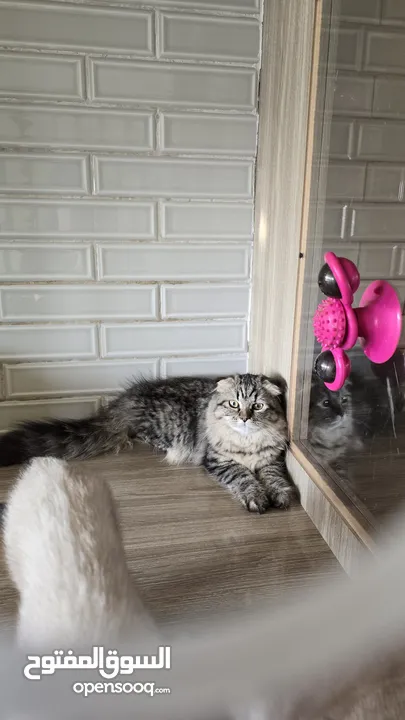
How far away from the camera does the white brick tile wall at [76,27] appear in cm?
130

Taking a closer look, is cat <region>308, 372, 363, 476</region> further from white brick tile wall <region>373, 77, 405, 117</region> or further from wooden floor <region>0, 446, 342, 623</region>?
white brick tile wall <region>373, 77, 405, 117</region>

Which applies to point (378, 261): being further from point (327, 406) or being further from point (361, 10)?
point (361, 10)

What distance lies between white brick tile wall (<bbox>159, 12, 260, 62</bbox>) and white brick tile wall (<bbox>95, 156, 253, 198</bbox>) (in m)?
0.25

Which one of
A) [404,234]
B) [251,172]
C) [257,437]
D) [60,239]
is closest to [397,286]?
[404,234]

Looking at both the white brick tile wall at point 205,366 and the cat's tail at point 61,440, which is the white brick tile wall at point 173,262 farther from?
the cat's tail at point 61,440

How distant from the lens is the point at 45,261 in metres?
1.45

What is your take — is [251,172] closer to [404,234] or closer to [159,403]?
[404,234]

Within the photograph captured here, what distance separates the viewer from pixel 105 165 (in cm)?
142

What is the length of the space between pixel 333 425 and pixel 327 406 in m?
0.04

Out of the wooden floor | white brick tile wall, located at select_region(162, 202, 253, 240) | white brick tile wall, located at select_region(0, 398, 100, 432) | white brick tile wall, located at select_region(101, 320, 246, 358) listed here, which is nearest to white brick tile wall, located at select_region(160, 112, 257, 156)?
white brick tile wall, located at select_region(162, 202, 253, 240)

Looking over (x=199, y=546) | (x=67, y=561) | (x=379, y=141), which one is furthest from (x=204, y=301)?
(x=67, y=561)

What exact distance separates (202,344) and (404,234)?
63 centimetres

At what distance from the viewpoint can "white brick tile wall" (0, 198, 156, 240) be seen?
141cm

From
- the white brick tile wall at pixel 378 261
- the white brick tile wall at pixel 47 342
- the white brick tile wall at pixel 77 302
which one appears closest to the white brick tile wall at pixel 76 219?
the white brick tile wall at pixel 77 302
